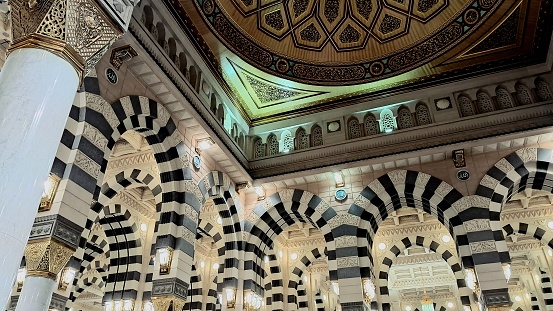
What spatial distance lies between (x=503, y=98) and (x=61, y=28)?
8.49 meters

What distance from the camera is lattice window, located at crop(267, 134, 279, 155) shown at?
10.4 meters

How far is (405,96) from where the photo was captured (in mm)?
9688

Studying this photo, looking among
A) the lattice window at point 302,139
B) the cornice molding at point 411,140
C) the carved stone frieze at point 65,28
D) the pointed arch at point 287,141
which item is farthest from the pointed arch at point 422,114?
the carved stone frieze at point 65,28

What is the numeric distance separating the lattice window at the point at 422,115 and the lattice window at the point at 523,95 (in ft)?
5.82

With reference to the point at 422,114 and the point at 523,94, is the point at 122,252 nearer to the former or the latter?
the point at 422,114

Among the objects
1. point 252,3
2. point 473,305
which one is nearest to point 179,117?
point 252,3

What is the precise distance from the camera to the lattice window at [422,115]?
932 centimetres

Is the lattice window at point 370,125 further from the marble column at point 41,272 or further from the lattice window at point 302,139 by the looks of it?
the marble column at point 41,272

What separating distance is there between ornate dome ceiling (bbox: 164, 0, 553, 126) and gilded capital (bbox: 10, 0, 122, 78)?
459 centimetres

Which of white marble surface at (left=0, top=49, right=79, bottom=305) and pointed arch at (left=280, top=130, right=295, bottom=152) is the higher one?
pointed arch at (left=280, top=130, right=295, bottom=152)

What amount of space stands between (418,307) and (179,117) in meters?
13.3

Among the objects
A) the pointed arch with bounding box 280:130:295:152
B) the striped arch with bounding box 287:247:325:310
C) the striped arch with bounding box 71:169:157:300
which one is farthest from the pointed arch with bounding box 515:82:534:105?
the striped arch with bounding box 71:169:157:300

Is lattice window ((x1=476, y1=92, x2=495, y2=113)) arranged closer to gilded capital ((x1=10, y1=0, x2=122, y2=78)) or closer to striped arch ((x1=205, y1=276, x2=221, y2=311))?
gilded capital ((x1=10, y1=0, x2=122, y2=78))

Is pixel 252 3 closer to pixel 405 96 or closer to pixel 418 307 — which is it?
pixel 405 96
